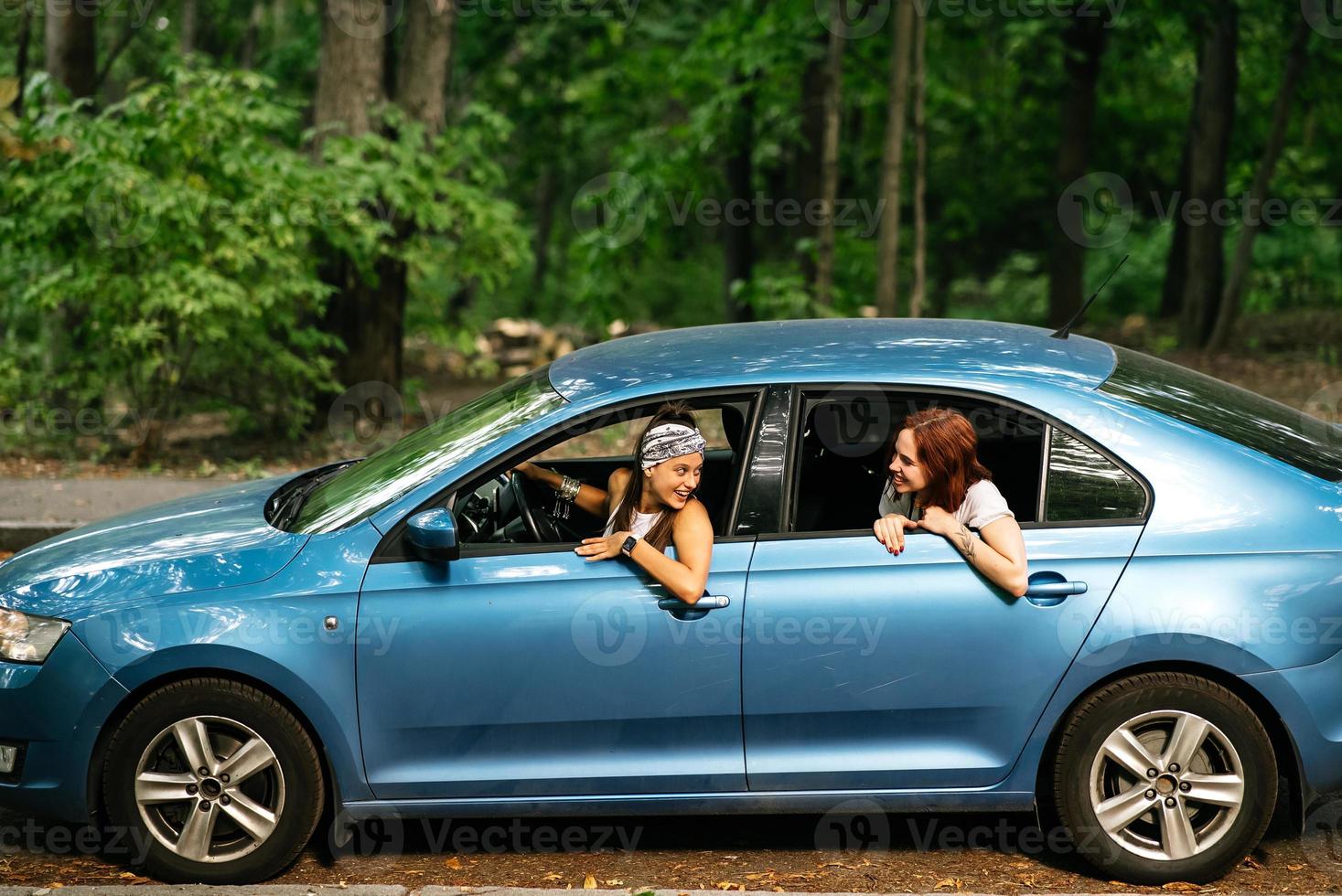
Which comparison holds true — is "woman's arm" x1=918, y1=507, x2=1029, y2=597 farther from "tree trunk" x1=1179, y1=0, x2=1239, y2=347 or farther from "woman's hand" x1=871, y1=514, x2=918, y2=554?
"tree trunk" x1=1179, y1=0, x2=1239, y2=347

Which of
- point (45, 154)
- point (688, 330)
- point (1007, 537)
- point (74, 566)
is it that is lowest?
point (74, 566)

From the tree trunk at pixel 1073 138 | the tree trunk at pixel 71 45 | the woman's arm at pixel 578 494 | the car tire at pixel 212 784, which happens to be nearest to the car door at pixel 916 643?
the woman's arm at pixel 578 494

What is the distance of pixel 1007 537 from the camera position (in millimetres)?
3982

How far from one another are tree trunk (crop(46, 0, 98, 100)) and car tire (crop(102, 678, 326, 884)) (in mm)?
10094

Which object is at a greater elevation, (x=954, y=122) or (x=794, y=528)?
(x=954, y=122)

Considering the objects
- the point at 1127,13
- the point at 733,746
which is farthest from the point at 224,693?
the point at 1127,13

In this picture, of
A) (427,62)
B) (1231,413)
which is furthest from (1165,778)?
(427,62)

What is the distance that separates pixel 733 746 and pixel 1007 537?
101 centimetres

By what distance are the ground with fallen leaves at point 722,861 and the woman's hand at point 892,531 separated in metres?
1.07

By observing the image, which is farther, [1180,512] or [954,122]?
[954,122]

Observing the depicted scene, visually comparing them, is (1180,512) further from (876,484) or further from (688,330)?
(688,330)

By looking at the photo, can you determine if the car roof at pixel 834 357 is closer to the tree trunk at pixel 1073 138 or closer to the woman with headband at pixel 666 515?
the woman with headband at pixel 666 515

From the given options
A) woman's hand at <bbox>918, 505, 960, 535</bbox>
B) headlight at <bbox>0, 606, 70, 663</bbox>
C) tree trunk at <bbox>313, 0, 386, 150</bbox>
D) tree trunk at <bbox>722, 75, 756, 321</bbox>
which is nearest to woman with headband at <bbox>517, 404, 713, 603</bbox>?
woman's hand at <bbox>918, 505, 960, 535</bbox>

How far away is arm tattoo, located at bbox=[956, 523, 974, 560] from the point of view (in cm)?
397
